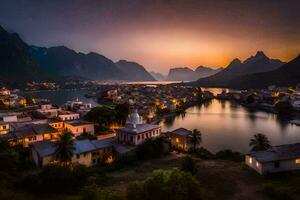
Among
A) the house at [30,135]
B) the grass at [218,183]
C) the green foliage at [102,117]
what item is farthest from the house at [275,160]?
the green foliage at [102,117]

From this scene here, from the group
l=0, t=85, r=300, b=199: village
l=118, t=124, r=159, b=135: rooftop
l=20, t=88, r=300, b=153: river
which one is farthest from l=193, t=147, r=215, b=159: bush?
l=118, t=124, r=159, b=135: rooftop

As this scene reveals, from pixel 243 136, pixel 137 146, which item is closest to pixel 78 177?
pixel 137 146

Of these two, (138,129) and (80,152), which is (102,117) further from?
(80,152)

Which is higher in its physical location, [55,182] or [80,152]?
[80,152]

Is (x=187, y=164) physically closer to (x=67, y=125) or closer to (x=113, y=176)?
(x=113, y=176)

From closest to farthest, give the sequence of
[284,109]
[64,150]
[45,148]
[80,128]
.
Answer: [64,150], [45,148], [80,128], [284,109]

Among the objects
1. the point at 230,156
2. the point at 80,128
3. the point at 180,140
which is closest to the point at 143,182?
the point at 230,156
